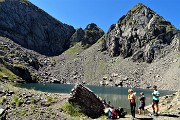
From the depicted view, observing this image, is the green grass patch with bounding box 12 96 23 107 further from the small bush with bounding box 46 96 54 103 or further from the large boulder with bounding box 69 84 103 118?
the large boulder with bounding box 69 84 103 118

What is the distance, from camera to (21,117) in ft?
94.3

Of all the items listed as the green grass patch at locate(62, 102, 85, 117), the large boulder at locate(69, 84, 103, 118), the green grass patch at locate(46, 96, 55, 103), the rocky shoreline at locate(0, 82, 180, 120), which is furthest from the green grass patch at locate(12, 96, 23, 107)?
the large boulder at locate(69, 84, 103, 118)

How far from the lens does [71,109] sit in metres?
31.3

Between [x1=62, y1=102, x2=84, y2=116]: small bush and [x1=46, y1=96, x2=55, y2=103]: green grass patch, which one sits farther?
[x1=46, y1=96, x2=55, y2=103]: green grass patch

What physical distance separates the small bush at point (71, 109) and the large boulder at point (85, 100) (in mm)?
486

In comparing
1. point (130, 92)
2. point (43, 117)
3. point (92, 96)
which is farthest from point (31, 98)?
point (130, 92)

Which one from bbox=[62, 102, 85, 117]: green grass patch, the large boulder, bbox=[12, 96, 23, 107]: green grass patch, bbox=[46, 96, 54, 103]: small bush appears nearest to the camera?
bbox=[62, 102, 85, 117]: green grass patch

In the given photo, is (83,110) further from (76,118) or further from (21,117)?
(21,117)

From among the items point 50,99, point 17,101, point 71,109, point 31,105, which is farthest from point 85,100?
point 17,101

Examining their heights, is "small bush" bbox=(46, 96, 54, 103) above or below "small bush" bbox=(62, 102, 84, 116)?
above

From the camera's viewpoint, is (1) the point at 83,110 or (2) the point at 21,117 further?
(1) the point at 83,110

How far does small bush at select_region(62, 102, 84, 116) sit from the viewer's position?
30938 millimetres

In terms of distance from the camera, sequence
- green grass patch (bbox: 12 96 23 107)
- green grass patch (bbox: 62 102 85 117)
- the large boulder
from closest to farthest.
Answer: green grass patch (bbox: 62 102 85 117) → green grass patch (bbox: 12 96 23 107) → the large boulder

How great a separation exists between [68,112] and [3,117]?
11905 mm
